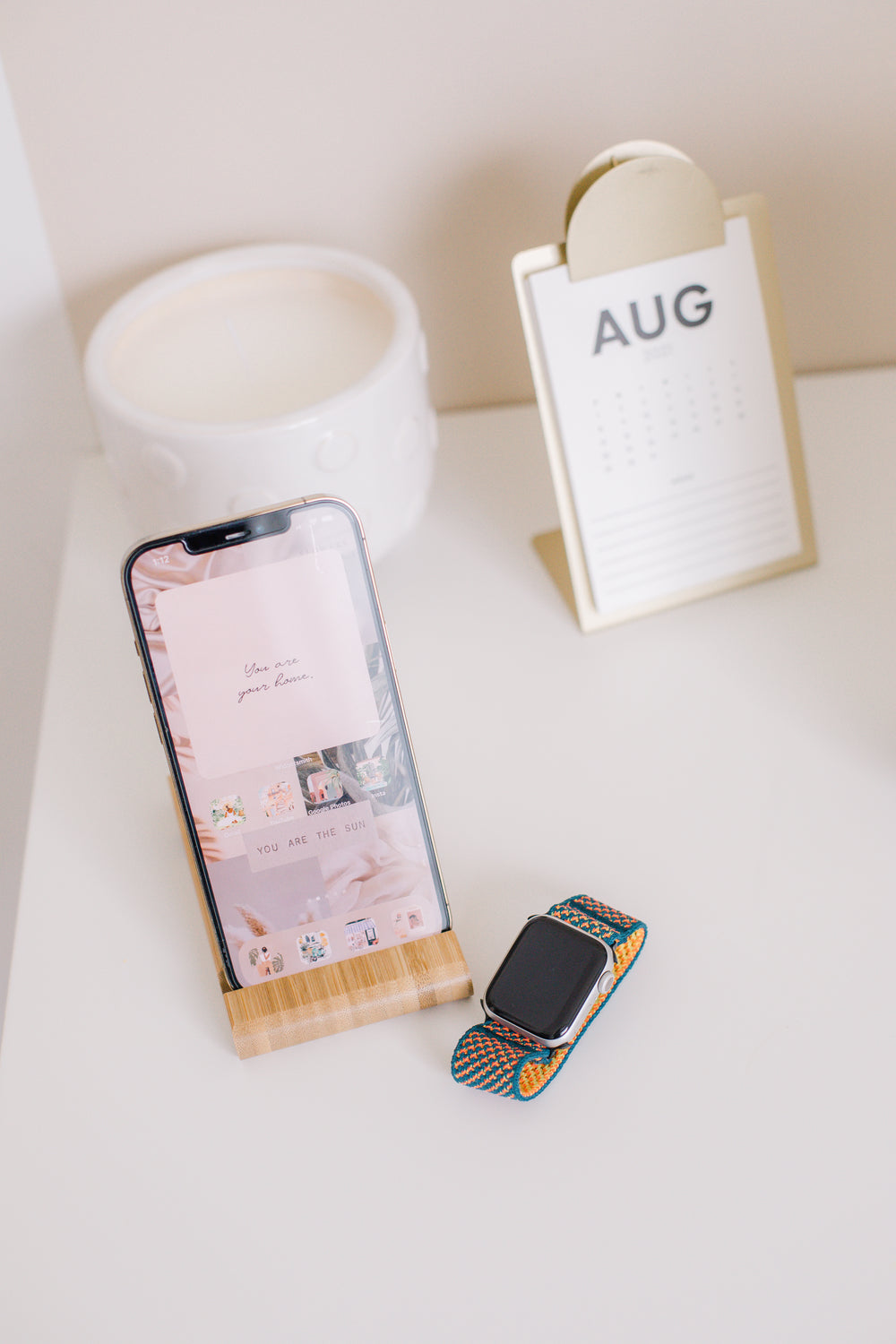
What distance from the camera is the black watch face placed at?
1.38 feet

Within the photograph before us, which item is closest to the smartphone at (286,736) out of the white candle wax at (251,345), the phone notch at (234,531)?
the phone notch at (234,531)

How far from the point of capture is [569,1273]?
1.25 ft

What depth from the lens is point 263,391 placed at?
0.58 metres

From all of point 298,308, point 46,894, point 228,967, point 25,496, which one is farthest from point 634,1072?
point 25,496

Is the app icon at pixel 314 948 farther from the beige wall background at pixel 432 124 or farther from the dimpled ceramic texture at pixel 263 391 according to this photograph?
the beige wall background at pixel 432 124

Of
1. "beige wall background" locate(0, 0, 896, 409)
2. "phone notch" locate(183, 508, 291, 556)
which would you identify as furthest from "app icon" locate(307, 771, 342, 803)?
"beige wall background" locate(0, 0, 896, 409)

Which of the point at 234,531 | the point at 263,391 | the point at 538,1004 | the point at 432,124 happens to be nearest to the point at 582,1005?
the point at 538,1004

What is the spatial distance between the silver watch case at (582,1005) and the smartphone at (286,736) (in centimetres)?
5

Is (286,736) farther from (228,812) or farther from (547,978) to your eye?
(547,978)

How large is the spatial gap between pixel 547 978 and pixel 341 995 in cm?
8

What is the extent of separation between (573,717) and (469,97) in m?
0.35

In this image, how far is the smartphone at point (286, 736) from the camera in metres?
0.44

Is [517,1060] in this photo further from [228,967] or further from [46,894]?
[46,894]

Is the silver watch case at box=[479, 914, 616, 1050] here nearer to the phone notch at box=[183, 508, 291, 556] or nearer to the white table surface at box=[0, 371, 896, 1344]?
the white table surface at box=[0, 371, 896, 1344]
